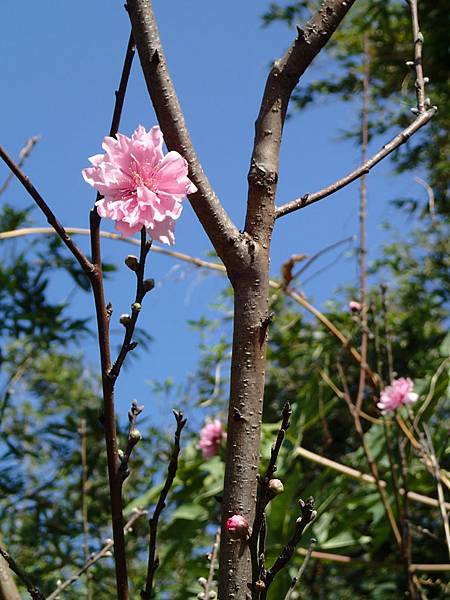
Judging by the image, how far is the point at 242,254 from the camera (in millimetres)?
674

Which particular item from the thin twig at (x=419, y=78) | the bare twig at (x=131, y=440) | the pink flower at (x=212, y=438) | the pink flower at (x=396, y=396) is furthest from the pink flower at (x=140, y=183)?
the pink flower at (x=212, y=438)

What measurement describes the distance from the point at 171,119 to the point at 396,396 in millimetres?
1114

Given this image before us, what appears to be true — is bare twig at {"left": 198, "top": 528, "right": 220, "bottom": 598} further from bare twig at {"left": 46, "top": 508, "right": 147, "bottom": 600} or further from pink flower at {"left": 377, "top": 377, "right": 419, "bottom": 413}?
pink flower at {"left": 377, "top": 377, "right": 419, "bottom": 413}

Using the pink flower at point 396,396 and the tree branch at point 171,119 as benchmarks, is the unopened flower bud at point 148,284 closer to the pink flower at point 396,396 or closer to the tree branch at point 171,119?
the tree branch at point 171,119

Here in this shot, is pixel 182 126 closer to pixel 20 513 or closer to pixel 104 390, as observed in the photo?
pixel 104 390

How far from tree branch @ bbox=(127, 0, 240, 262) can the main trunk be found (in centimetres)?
4

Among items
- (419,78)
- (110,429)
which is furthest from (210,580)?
(419,78)

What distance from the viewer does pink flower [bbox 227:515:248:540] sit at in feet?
1.84

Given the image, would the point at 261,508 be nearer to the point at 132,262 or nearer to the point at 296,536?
the point at 296,536

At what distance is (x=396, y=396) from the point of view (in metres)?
1.66

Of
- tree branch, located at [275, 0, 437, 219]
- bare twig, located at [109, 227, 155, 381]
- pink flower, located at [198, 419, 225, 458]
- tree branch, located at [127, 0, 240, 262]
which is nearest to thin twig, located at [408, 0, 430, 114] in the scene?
tree branch, located at [275, 0, 437, 219]

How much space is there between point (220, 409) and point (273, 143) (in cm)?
220

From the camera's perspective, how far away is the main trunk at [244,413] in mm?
576

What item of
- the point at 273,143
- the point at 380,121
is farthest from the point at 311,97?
the point at 273,143
